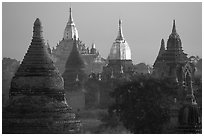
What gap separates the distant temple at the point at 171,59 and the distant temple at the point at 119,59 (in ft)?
7.90

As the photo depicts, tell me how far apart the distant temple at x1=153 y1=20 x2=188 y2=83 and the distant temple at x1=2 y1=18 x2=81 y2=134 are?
21.3 ft

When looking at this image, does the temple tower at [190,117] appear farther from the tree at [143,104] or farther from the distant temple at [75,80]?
the distant temple at [75,80]

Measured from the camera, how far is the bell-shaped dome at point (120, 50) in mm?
32375

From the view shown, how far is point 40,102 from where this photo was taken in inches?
779

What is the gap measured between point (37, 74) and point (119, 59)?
48.4 ft

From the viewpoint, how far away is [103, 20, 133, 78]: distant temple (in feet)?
103

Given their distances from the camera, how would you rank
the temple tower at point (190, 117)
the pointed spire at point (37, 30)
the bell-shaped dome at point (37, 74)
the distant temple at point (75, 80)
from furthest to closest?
the distant temple at point (75, 80)
the pointed spire at point (37, 30)
the bell-shaped dome at point (37, 74)
the temple tower at point (190, 117)

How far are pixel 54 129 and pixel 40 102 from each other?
83 centimetres

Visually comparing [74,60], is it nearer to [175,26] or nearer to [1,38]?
[175,26]

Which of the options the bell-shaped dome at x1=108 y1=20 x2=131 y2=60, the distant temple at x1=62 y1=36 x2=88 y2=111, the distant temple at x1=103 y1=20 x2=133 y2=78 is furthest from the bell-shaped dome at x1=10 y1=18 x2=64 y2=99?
the bell-shaped dome at x1=108 y1=20 x2=131 y2=60

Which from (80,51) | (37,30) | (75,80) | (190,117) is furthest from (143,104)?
(80,51)

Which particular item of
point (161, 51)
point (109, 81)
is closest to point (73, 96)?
Answer: point (109, 81)

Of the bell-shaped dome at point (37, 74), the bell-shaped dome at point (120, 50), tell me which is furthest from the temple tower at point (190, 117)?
the bell-shaped dome at point (120, 50)

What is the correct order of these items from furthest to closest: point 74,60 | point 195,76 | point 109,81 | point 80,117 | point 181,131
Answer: point 74,60 < point 109,81 < point 195,76 < point 80,117 < point 181,131
